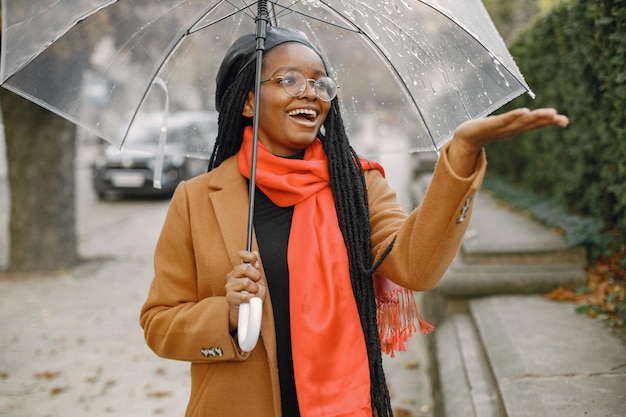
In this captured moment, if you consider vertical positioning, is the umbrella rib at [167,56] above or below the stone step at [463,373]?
above

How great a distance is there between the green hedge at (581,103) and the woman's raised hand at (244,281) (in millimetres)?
2809

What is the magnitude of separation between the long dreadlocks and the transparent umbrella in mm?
341

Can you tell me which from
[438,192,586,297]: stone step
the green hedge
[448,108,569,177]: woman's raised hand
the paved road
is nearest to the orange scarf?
[448,108,569,177]: woman's raised hand

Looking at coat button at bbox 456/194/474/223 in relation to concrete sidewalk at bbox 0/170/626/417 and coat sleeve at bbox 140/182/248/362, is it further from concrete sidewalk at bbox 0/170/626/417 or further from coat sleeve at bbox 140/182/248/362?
concrete sidewalk at bbox 0/170/626/417

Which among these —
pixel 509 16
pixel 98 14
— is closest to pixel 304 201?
pixel 98 14

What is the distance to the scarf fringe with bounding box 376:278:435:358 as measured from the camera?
2385 millimetres

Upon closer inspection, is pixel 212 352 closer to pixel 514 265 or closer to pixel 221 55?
pixel 221 55

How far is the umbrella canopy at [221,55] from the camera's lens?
253 cm

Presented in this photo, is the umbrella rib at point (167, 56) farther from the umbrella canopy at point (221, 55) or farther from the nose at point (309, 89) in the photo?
the nose at point (309, 89)

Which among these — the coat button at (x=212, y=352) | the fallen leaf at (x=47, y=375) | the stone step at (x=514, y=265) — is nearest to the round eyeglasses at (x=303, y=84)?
the coat button at (x=212, y=352)

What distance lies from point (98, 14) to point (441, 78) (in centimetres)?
143

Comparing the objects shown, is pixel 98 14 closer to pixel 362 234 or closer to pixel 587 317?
pixel 362 234

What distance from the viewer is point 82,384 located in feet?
16.8

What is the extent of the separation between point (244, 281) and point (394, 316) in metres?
0.67
